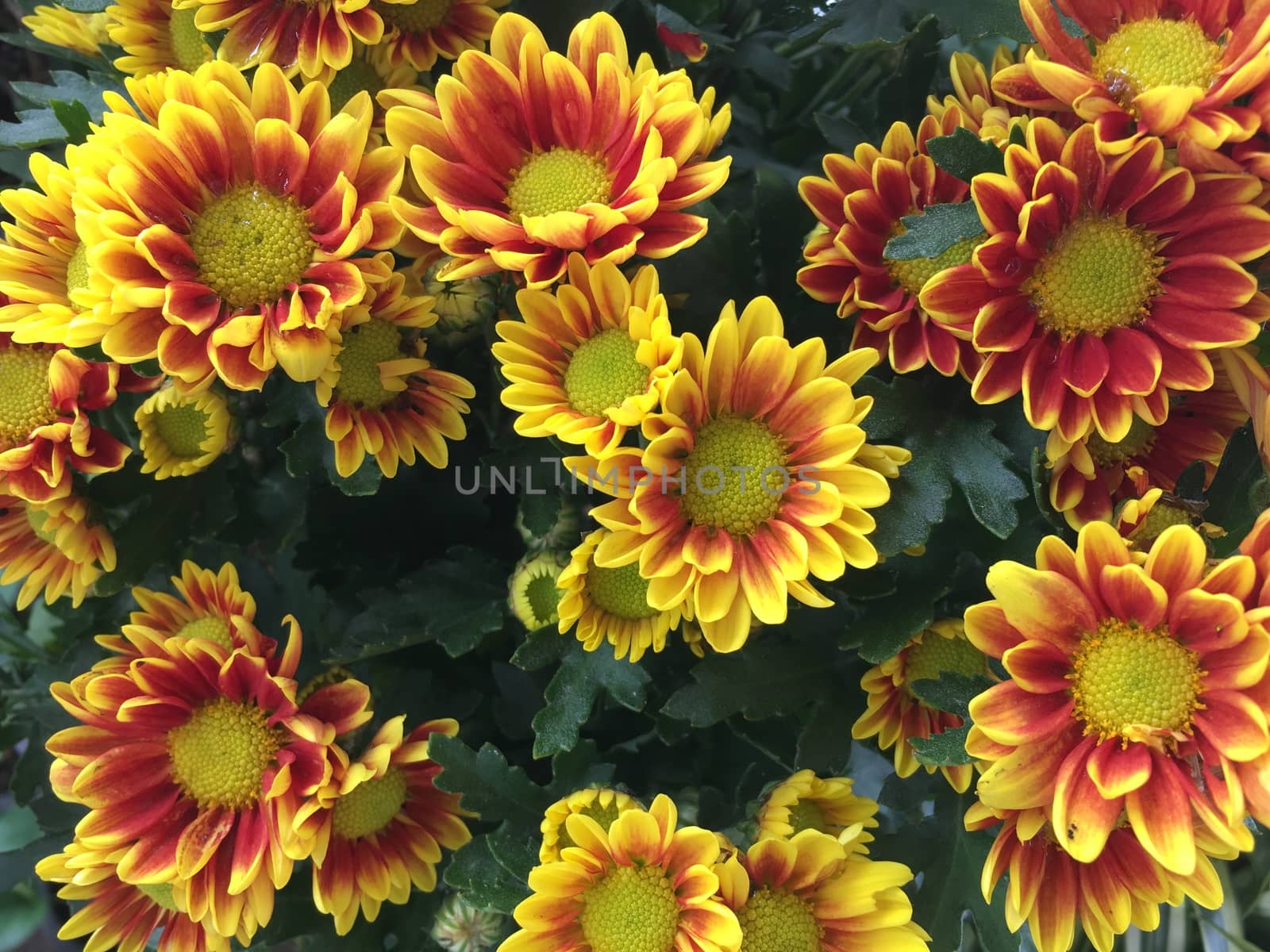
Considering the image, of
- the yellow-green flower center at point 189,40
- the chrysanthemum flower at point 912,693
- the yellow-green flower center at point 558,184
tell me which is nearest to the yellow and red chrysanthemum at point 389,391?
the yellow-green flower center at point 558,184

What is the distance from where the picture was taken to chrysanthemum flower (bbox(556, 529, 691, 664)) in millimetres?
708

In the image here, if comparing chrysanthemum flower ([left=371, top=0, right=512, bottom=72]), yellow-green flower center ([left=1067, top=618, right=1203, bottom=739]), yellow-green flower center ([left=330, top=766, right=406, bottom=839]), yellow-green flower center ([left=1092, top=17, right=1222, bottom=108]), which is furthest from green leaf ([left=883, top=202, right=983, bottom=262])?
yellow-green flower center ([left=330, top=766, right=406, bottom=839])

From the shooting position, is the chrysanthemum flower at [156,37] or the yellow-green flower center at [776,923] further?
the chrysanthemum flower at [156,37]

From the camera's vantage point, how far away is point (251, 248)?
648 millimetres

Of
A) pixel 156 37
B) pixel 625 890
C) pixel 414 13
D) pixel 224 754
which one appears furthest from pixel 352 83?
pixel 625 890

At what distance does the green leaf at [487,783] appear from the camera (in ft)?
2.48

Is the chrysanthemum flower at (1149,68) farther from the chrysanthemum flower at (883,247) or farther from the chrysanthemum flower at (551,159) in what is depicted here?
the chrysanthemum flower at (551,159)

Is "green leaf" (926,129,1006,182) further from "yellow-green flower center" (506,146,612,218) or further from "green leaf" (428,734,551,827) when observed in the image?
"green leaf" (428,734,551,827)

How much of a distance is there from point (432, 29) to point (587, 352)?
34 cm

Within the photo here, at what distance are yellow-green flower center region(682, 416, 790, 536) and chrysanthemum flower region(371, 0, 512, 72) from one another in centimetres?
40

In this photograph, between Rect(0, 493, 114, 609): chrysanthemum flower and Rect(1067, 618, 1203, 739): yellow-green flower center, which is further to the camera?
Rect(0, 493, 114, 609): chrysanthemum flower

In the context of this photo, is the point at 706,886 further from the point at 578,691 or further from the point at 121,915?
the point at 121,915

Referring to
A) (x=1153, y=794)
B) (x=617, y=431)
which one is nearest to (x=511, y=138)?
(x=617, y=431)

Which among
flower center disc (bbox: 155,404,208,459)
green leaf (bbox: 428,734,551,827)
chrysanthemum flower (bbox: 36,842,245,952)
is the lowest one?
chrysanthemum flower (bbox: 36,842,245,952)
